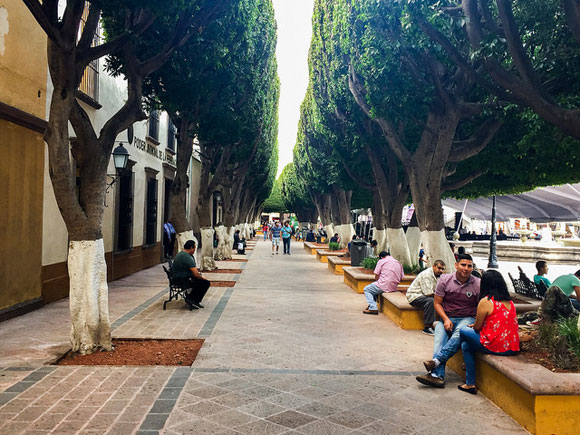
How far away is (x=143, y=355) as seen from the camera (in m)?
6.10

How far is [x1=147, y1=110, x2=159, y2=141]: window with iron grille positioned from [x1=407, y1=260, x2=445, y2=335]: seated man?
12440 millimetres

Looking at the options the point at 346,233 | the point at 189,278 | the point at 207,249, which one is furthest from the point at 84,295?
the point at 346,233

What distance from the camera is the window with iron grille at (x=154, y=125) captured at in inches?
696

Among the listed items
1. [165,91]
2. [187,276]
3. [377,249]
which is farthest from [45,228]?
[377,249]

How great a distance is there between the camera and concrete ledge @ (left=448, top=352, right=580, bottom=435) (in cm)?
398

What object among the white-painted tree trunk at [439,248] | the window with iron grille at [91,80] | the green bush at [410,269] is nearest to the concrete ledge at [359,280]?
the green bush at [410,269]

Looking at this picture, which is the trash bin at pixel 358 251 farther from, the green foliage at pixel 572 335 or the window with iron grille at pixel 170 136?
the green foliage at pixel 572 335

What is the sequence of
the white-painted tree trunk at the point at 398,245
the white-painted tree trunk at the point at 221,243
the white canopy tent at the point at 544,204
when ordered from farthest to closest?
the white canopy tent at the point at 544,204
the white-painted tree trunk at the point at 221,243
the white-painted tree trunk at the point at 398,245

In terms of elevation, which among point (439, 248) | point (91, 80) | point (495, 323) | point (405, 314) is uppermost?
point (91, 80)

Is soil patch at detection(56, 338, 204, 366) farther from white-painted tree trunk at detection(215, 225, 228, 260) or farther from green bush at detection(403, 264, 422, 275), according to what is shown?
white-painted tree trunk at detection(215, 225, 228, 260)

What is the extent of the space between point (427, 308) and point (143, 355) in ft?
14.5

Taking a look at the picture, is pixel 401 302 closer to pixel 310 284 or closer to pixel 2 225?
pixel 310 284

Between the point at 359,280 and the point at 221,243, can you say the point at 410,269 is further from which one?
the point at 221,243

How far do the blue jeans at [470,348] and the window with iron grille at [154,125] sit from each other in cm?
1470
